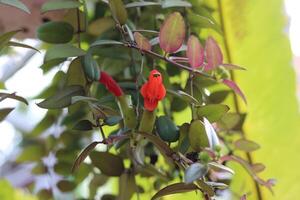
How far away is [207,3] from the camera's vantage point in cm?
60

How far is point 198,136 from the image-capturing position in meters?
0.34

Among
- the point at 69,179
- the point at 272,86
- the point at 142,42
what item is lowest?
the point at 69,179

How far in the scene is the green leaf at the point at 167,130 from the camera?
15.0 inches

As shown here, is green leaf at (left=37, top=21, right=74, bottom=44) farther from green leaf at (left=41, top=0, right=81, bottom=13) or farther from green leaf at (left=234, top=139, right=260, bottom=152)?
green leaf at (left=234, top=139, right=260, bottom=152)

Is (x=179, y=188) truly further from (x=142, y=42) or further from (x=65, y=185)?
(x=65, y=185)

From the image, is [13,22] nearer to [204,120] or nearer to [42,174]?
[42,174]

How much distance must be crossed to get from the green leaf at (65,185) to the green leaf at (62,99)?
0.22m

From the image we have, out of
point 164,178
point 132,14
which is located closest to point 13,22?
point 132,14

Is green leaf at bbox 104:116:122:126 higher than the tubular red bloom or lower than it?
lower

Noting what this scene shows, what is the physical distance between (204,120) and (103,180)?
26 centimetres

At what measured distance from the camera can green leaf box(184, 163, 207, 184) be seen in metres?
0.28

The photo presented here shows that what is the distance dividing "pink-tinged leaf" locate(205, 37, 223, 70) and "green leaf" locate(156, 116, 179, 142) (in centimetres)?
6

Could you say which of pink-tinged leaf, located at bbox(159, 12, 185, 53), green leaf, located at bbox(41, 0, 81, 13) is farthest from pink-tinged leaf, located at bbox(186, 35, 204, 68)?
green leaf, located at bbox(41, 0, 81, 13)

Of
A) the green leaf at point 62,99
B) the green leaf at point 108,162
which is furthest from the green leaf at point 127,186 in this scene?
the green leaf at point 62,99
